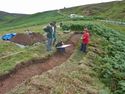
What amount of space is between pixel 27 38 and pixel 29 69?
11288 mm

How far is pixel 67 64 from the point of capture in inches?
1119

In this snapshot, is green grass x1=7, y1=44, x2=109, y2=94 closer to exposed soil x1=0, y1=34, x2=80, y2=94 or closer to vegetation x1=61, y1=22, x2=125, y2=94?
vegetation x1=61, y1=22, x2=125, y2=94

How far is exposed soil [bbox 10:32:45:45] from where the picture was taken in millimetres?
37406

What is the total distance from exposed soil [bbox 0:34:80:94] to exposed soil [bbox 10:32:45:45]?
480cm

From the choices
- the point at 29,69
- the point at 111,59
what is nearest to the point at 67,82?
the point at 29,69

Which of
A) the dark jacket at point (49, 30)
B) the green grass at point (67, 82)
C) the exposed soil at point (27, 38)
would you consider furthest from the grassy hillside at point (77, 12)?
the green grass at point (67, 82)

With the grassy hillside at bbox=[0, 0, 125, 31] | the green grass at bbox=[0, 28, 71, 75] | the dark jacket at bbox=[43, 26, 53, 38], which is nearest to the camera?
the green grass at bbox=[0, 28, 71, 75]

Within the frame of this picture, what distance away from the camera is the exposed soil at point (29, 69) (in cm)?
2424

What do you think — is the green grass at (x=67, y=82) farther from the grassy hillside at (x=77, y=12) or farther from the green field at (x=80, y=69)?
the grassy hillside at (x=77, y=12)

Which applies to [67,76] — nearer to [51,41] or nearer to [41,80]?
[41,80]

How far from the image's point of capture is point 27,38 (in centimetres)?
3822

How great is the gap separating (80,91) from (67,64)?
516cm

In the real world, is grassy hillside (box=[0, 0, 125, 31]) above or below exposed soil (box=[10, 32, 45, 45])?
below

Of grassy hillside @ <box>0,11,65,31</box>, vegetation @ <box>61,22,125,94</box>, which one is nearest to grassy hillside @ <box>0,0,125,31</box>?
grassy hillside @ <box>0,11,65,31</box>
